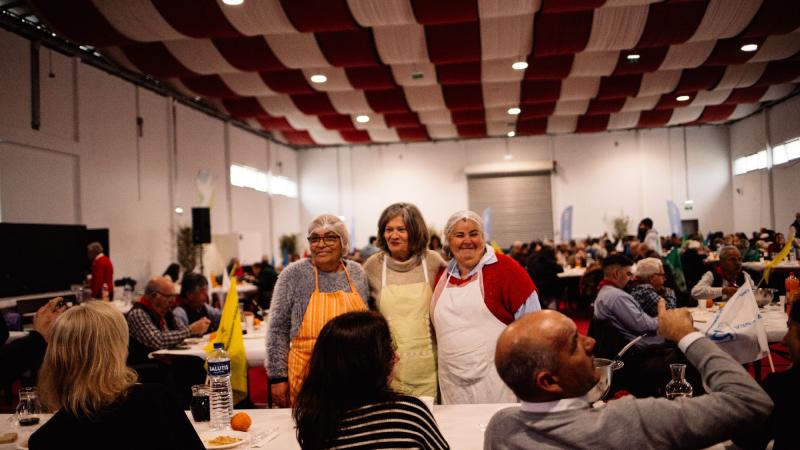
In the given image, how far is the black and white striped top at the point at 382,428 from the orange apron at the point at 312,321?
120 cm

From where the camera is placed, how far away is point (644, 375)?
3.84 metres

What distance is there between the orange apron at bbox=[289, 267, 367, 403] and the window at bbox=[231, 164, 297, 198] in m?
13.1

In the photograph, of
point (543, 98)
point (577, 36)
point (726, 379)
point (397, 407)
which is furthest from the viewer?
point (543, 98)

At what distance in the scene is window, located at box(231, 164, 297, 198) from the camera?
15594 millimetres

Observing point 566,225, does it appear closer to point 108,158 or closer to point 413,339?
point 108,158

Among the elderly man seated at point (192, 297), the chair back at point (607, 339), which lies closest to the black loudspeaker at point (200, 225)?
the elderly man seated at point (192, 297)

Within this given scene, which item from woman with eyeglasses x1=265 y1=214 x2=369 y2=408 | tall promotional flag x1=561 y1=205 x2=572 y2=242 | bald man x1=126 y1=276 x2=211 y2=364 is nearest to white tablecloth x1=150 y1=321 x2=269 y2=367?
bald man x1=126 y1=276 x2=211 y2=364

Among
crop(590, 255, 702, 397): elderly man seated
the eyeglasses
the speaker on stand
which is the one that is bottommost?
crop(590, 255, 702, 397): elderly man seated

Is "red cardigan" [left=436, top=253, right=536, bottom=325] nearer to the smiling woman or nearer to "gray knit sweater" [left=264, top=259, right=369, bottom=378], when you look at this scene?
the smiling woman

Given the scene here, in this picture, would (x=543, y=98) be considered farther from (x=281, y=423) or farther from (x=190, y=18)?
(x=281, y=423)

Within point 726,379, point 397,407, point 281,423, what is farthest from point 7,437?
point 726,379

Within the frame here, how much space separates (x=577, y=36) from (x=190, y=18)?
220 inches

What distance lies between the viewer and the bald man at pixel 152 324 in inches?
171

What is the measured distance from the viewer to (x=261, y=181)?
1716 cm
